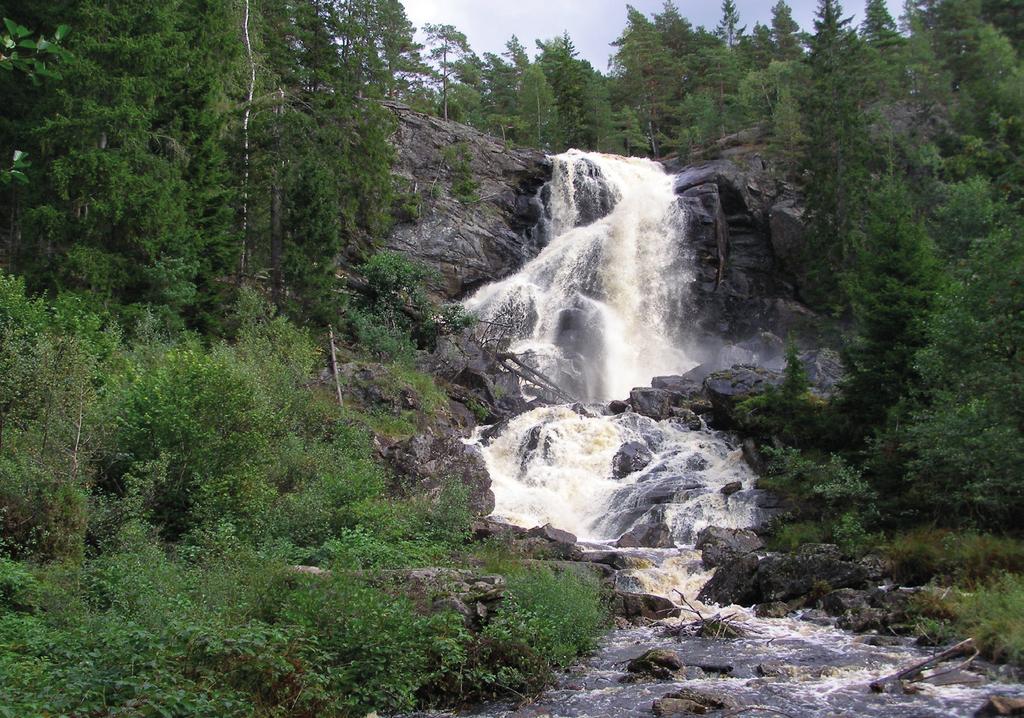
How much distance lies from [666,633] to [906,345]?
35.7 feet

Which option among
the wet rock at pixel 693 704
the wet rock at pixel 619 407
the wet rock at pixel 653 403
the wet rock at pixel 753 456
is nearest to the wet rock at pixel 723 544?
the wet rock at pixel 753 456

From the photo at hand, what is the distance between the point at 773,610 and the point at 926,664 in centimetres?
379

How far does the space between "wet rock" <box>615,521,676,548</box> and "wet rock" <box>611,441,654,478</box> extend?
13.8 feet

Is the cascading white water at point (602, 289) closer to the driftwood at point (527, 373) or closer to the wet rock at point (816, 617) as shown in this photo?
the driftwood at point (527, 373)

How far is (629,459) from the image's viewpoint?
78.7 feet

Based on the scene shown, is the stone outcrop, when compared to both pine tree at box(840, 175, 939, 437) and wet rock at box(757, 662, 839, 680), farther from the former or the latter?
pine tree at box(840, 175, 939, 437)

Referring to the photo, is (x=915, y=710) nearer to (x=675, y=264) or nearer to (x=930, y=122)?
(x=675, y=264)

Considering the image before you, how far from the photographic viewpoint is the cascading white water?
35.1 m

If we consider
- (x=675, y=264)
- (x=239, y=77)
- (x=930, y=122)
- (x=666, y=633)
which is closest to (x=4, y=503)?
(x=666, y=633)

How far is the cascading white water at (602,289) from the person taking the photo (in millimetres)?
35062

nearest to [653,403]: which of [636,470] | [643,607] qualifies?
[636,470]

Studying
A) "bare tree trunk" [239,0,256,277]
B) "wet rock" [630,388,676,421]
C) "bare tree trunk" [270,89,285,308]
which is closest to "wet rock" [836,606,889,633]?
"wet rock" [630,388,676,421]

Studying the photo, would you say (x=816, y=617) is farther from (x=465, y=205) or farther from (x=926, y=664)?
(x=465, y=205)

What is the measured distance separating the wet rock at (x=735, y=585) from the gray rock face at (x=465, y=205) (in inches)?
941
